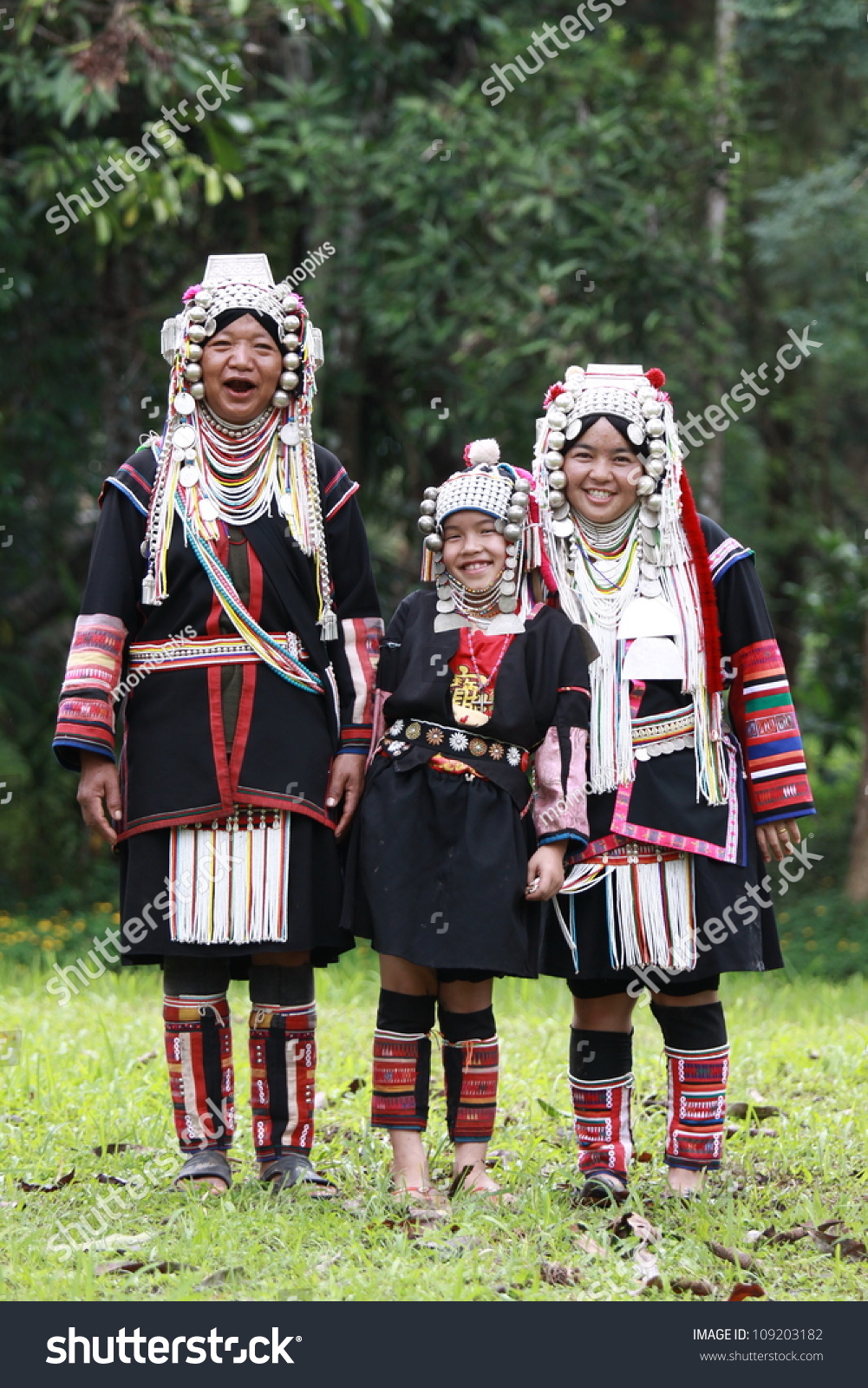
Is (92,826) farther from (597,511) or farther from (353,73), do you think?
(353,73)

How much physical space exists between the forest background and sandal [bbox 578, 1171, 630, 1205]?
15.9 feet

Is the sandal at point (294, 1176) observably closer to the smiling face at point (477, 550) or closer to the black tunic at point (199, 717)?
the black tunic at point (199, 717)

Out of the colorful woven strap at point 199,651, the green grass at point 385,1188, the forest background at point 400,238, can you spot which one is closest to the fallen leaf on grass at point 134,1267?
the green grass at point 385,1188

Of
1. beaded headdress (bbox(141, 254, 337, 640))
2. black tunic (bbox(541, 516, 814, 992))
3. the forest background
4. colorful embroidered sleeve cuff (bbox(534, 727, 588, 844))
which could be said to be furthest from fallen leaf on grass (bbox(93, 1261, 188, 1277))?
the forest background

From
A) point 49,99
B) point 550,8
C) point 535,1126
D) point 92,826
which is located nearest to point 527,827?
point 92,826

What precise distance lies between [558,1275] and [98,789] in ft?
5.15

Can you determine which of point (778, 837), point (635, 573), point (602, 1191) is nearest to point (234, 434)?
point (635, 573)

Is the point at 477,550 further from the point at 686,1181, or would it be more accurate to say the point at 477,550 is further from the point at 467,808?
the point at 686,1181

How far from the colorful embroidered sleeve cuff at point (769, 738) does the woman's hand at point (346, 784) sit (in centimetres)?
99

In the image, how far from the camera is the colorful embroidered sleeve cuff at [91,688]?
385 centimetres

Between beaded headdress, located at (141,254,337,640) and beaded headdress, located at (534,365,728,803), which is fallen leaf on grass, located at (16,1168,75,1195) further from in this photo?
beaded headdress, located at (534,365,728,803)

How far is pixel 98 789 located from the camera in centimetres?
391

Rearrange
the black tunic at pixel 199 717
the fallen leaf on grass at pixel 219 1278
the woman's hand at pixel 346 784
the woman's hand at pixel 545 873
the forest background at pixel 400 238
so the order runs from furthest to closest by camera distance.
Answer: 1. the forest background at pixel 400 238
2. the woman's hand at pixel 346 784
3. the black tunic at pixel 199 717
4. the woman's hand at pixel 545 873
5. the fallen leaf on grass at pixel 219 1278

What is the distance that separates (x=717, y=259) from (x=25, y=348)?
4.10m
